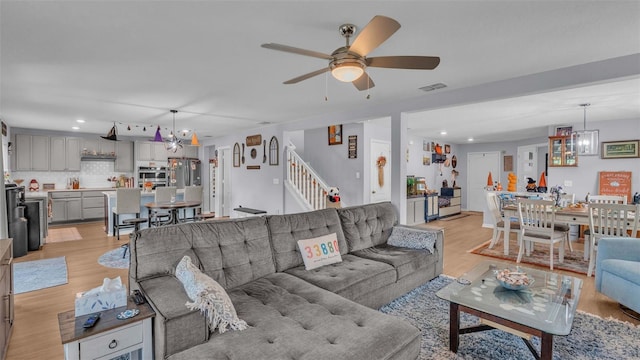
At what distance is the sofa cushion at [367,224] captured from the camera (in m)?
3.44

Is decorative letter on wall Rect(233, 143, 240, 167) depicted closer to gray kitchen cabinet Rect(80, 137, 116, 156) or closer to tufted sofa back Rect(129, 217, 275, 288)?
gray kitchen cabinet Rect(80, 137, 116, 156)

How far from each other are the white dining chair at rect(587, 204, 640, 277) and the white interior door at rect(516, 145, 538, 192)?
16.7 feet

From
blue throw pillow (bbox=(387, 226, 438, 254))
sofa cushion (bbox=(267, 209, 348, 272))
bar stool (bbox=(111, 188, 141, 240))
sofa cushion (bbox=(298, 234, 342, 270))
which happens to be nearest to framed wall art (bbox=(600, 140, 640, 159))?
blue throw pillow (bbox=(387, 226, 438, 254))

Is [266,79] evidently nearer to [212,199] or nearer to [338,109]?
[338,109]

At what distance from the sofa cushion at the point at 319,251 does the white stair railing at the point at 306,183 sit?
3.08 m

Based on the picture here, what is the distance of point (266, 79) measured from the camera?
11.8 ft

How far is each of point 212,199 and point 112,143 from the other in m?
3.05

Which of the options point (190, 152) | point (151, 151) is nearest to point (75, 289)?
point (151, 151)

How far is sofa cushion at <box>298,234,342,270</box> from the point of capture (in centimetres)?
283

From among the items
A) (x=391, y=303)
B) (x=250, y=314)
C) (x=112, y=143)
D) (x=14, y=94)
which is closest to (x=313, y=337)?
(x=250, y=314)

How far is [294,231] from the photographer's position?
2945 millimetres

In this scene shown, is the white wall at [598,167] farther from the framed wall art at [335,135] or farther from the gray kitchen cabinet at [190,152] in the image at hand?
the gray kitchen cabinet at [190,152]

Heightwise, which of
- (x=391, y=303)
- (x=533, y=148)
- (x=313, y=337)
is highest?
(x=533, y=148)

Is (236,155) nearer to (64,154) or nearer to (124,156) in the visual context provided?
(124,156)
